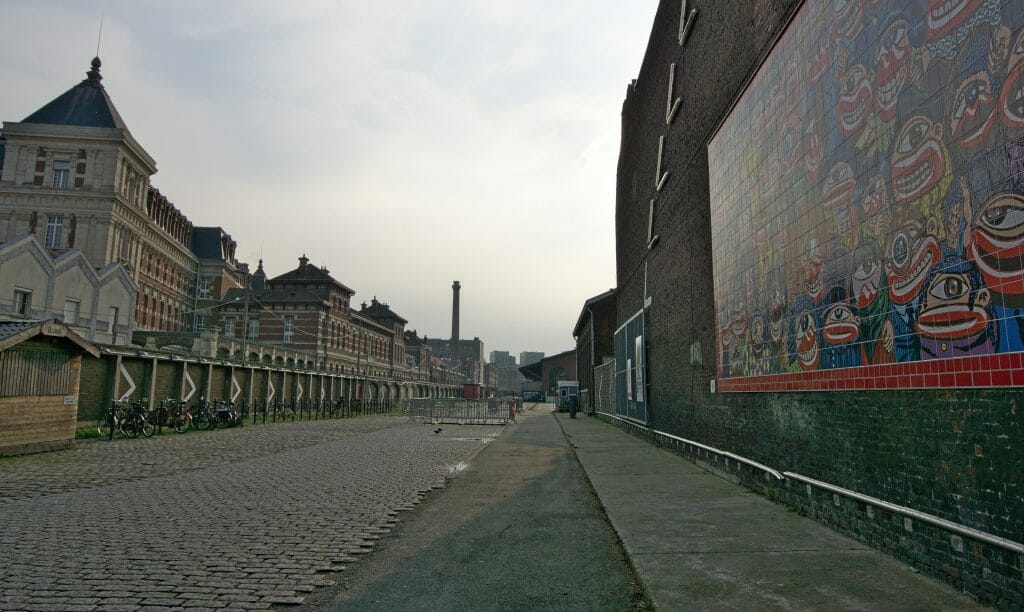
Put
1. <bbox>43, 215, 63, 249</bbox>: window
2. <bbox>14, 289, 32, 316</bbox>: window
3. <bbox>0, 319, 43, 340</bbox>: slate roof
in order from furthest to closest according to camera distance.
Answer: <bbox>43, 215, 63, 249</bbox>: window
<bbox>14, 289, 32, 316</bbox>: window
<bbox>0, 319, 43, 340</bbox>: slate roof

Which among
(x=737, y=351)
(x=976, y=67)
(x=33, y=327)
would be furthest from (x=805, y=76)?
(x=33, y=327)

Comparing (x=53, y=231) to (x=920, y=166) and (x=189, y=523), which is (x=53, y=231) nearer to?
(x=189, y=523)

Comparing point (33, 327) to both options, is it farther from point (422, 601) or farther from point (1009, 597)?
point (1009, 597)

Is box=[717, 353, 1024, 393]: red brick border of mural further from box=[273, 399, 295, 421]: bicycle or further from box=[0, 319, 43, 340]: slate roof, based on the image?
box=[273, 399, 295, 421]: bicycle

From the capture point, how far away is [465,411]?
32.5 metres

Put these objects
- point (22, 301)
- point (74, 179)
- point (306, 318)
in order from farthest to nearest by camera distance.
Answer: point (306, 318), point (74, 179), point (22, 301)

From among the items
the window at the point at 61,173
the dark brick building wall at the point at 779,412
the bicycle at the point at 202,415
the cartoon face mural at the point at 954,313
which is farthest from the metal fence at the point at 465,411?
the window at the point at 61,173

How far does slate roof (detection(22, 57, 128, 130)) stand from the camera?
168 feet

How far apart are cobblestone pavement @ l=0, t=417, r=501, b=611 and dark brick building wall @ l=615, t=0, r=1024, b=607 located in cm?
485

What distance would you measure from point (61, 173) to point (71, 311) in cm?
2341

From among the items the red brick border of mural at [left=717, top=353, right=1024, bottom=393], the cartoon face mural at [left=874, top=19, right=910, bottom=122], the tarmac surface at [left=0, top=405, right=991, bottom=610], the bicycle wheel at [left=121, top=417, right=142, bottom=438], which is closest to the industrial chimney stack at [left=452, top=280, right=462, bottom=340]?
the bicycle wheel at [left=121, top=417, right=142, bottom=438]

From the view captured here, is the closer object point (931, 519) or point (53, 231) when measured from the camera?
point (931, 519)

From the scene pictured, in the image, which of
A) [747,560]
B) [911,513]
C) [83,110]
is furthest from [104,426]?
[83,110]

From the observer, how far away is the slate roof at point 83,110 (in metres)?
51.2
